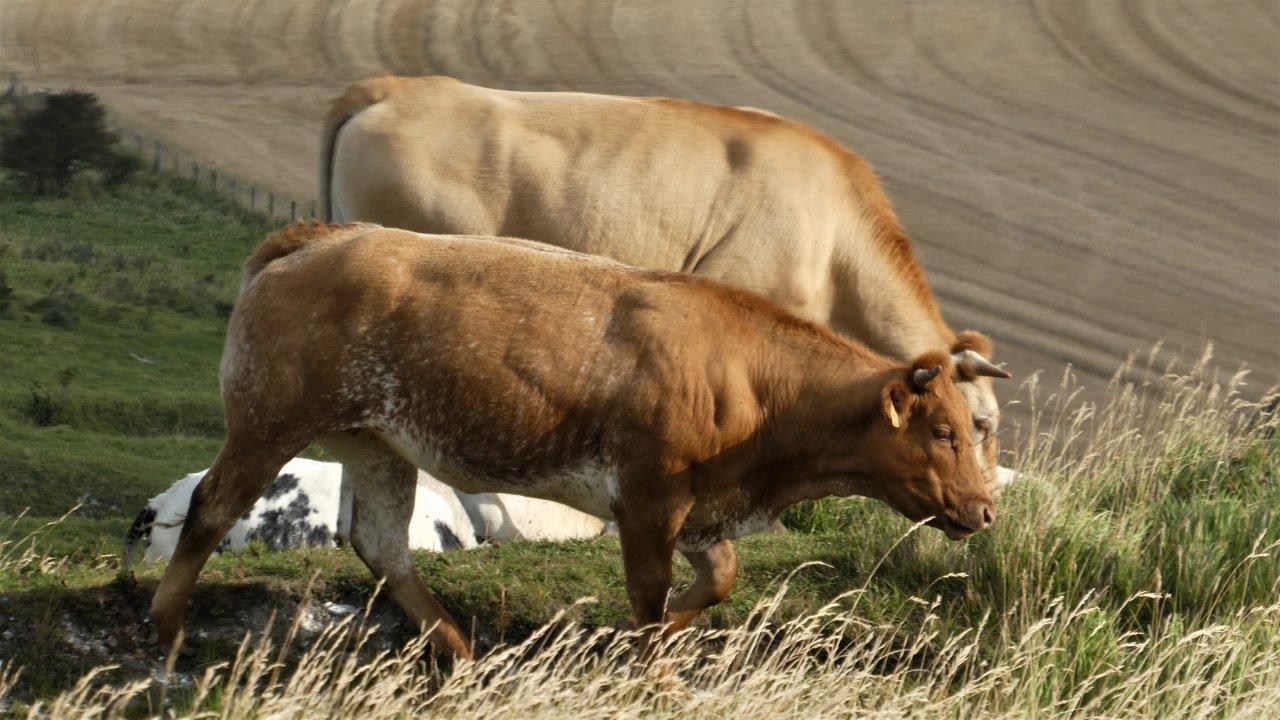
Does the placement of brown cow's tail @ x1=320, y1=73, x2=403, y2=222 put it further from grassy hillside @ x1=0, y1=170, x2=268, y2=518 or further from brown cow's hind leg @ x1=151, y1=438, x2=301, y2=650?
grassy hillside @ x1=0, y1=170, x2=268, y2=518

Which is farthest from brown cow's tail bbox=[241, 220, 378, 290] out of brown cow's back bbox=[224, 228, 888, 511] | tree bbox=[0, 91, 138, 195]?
tree bbox=[0, 91, 138, 195]

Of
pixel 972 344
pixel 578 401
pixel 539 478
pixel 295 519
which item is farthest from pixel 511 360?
pixel 295 519

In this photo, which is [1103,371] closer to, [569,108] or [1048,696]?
[569,108]

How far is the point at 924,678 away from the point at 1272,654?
5.79ft

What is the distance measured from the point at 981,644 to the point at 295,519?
15.2ft

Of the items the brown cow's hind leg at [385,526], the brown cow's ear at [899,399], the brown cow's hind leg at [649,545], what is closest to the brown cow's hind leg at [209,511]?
the brown cow's hind leg at [385,526]

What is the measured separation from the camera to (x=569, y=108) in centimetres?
1157

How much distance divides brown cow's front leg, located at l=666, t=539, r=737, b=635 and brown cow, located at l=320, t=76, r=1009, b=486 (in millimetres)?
3096

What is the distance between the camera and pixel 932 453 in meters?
7.76

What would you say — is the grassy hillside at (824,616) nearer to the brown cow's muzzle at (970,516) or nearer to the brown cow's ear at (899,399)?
the brown cow's muzzle at (970,516)

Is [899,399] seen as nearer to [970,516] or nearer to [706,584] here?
[970,516]

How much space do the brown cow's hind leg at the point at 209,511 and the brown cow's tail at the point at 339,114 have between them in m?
3.91

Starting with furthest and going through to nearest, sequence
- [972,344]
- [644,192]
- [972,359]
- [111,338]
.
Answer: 1. [111,338]
2. [644,192]
3. [972,344]
4. [972,359]

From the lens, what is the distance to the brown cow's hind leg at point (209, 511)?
7.89 m
